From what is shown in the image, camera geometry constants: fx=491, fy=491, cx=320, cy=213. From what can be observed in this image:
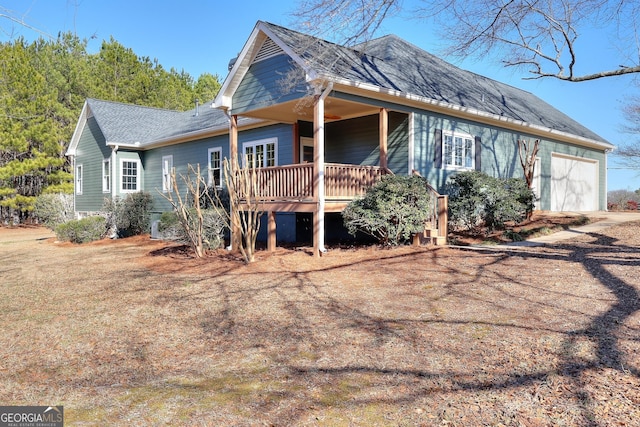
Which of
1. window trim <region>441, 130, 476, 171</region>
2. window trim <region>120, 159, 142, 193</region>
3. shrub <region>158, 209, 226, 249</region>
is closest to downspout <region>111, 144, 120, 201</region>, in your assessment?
window trim <region>120, 159, 142, 193</region>

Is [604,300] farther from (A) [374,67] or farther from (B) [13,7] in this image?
(A) [374,67]

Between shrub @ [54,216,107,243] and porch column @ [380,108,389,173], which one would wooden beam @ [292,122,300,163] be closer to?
porch column @ [380,108,389,173]

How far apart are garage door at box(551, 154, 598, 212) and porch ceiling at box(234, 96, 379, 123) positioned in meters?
9.27

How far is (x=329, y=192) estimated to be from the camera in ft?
37.4

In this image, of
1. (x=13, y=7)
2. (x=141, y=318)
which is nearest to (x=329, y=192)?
(x=141, y=318)

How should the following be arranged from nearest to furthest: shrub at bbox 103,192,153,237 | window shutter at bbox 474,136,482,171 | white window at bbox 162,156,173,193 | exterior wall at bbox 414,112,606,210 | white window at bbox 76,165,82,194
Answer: exterior wall at bbox 414,112,606,210 < window shutter at bbox 474,136,482,171 < shrub at bbox 103,192,153,237 < white window at bbox 162,156,173,193 < white window at bbox 76,165,82,194

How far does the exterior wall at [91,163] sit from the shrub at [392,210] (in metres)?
14.2

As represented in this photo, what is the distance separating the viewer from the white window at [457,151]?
14.0m

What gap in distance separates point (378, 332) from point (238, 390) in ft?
6.15

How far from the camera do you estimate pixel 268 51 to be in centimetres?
1260

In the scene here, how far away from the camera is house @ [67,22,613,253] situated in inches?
454

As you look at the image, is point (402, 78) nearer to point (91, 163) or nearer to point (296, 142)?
point (296, 142)

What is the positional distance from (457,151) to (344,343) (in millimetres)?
10488

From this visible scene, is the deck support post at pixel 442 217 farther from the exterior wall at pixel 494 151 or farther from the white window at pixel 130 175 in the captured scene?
the white window at pixel 130 175
